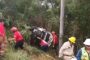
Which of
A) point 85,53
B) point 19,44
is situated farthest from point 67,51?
point 85,53

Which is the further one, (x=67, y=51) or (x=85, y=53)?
(x=67, y=51)

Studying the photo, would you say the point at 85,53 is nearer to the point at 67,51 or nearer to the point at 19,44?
the point at 67,51

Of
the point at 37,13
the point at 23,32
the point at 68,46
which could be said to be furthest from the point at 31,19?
the point at 68,46

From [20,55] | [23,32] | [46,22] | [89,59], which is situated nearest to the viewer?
[89,59]

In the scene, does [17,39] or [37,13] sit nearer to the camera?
[17,39]

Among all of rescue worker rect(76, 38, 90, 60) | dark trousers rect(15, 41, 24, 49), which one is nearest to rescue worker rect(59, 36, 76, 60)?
dark trousers rect(15, 41, 24, 49)

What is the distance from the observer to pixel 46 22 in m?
22.3

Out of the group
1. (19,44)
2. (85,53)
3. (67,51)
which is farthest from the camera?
(19,44)

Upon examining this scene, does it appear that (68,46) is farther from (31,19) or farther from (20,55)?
(31,19)

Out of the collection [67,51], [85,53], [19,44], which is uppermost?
[85,53]

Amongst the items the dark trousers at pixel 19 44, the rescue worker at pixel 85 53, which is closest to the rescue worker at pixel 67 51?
the dark trousers at pixel 19 44

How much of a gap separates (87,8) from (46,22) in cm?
500

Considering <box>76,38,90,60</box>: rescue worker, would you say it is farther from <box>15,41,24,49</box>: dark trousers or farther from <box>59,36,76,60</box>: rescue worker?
<box>15,41,24,49</box>: dark trousers

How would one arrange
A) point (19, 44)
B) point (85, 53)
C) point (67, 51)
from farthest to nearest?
1. point (19, 44)
2. point (67, 51)
3. point (85, 53)
